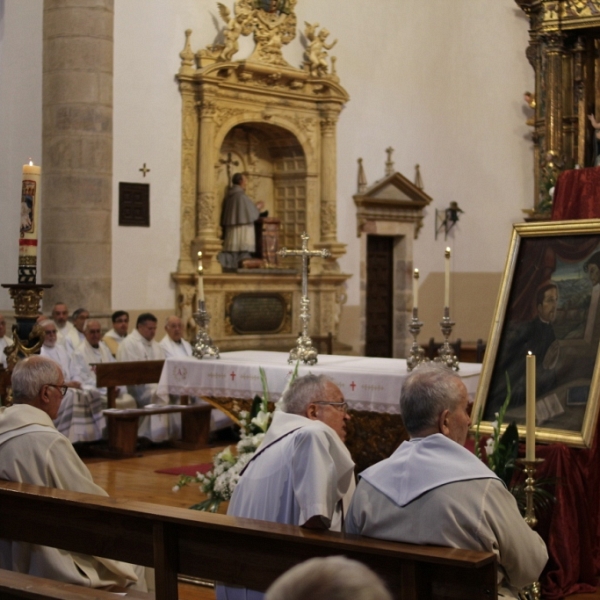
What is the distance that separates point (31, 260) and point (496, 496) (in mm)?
2547

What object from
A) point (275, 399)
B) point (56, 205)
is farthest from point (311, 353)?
point (56, 205)

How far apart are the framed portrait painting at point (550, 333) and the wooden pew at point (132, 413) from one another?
4.61 meters

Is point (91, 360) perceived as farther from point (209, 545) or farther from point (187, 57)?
point (209, 545)

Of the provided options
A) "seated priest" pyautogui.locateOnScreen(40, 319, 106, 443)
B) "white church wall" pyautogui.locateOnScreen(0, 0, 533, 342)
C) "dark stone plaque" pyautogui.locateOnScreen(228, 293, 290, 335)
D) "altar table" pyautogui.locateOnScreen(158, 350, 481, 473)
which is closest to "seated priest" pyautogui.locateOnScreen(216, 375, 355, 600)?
A: "altar table" pyautogui.locateOnScreen(158, 350, 481, 473)

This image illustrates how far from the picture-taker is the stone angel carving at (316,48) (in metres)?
15.5

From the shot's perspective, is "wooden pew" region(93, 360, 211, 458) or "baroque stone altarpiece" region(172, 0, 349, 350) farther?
"baroque stone altarpiece" region(172, 0, 349, 350)

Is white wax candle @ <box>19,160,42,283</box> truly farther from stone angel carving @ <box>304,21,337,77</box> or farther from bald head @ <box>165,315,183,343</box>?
stone angel carving @ <box>304,21,337,77</box>

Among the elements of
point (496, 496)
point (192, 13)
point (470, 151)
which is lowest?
point (496, 496)

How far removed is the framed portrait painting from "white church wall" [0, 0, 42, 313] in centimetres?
855

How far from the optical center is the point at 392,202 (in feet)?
54.9

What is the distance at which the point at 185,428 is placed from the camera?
1030cm

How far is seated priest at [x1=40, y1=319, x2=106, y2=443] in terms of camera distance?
382 inches

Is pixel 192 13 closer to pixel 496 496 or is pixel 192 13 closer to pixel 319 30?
pixel 319 30

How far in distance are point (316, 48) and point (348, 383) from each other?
362 inches
